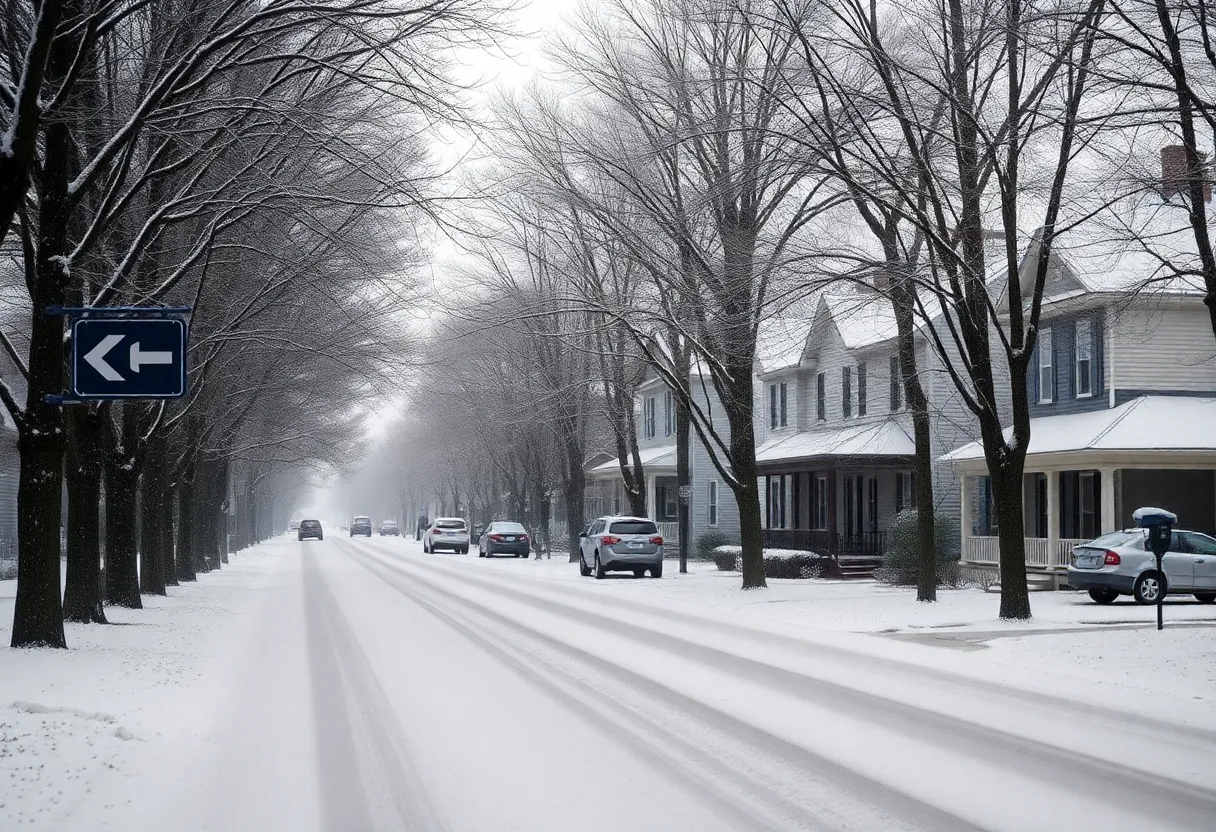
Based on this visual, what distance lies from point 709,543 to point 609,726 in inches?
1555

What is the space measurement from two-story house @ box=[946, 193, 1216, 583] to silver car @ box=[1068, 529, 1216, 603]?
263 centimetres

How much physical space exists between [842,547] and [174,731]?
104ft

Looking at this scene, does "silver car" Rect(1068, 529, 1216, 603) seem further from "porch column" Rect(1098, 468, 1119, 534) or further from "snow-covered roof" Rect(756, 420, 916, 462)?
"snow-covered roof" Rect(756, 420, 916, 462)

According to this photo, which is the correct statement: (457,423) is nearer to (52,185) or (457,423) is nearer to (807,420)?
(807,420)

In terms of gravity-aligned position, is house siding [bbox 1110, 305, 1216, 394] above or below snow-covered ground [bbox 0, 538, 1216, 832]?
above

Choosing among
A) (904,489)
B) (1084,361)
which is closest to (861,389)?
(904,489)

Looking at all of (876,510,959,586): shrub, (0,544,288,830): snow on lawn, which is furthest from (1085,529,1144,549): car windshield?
(0,544,288,830): snow on lawn

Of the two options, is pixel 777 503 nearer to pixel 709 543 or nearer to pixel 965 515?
pixel 709 543

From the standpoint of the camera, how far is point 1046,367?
110 ft

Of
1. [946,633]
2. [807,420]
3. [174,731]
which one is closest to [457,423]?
[807,420]

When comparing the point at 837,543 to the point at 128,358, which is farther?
the point at 837,543

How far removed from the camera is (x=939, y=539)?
3528 centimetres

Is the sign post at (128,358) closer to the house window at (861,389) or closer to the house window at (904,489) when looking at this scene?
the house window at (861,389)

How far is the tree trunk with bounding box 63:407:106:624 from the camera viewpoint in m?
18.2
